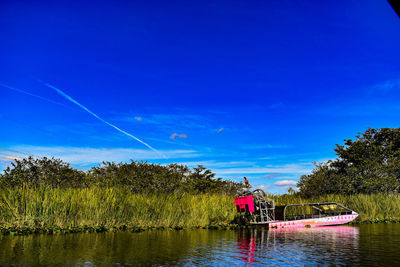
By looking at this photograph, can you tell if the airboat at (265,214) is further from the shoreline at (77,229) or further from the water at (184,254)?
the water at (184,254)

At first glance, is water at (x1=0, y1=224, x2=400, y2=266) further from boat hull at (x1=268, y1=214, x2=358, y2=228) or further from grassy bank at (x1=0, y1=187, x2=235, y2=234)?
boat hull at (x1=268, y1=214, x2=358, y2=228)

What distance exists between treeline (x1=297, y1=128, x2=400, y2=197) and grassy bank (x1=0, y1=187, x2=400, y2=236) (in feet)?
74.2

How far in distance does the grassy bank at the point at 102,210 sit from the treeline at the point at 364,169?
Answer: 22.6 m

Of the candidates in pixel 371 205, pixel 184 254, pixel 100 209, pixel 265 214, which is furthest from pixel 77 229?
pixel 371 205

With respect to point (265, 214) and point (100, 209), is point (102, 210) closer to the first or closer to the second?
point (100, 209)

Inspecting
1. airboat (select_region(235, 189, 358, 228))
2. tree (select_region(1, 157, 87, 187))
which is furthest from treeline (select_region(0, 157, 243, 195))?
airboat (select_region(235, 189, 358, 228))

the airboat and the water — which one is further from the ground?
the airboat

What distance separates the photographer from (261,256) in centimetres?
1020

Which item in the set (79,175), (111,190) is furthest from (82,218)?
(79,175)

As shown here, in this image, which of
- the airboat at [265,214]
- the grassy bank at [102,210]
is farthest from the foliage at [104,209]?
the airboat at [265,214]

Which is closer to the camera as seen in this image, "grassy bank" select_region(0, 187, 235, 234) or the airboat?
"grassy bank" select_region(0, 187, 235, 234)

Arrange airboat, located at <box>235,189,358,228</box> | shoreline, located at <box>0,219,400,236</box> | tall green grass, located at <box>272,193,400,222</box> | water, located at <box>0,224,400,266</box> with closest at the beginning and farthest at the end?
water, located at <box>0,224,400,266</box>, shoreline, located at <box>0,219,400,236</box>, airboat, located at <box>235,189,358,228</box>, tall green grass, located at <box>272,193,400,222</box>

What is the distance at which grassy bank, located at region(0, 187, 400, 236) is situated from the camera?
55.6 ft

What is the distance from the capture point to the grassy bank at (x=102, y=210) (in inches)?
667
